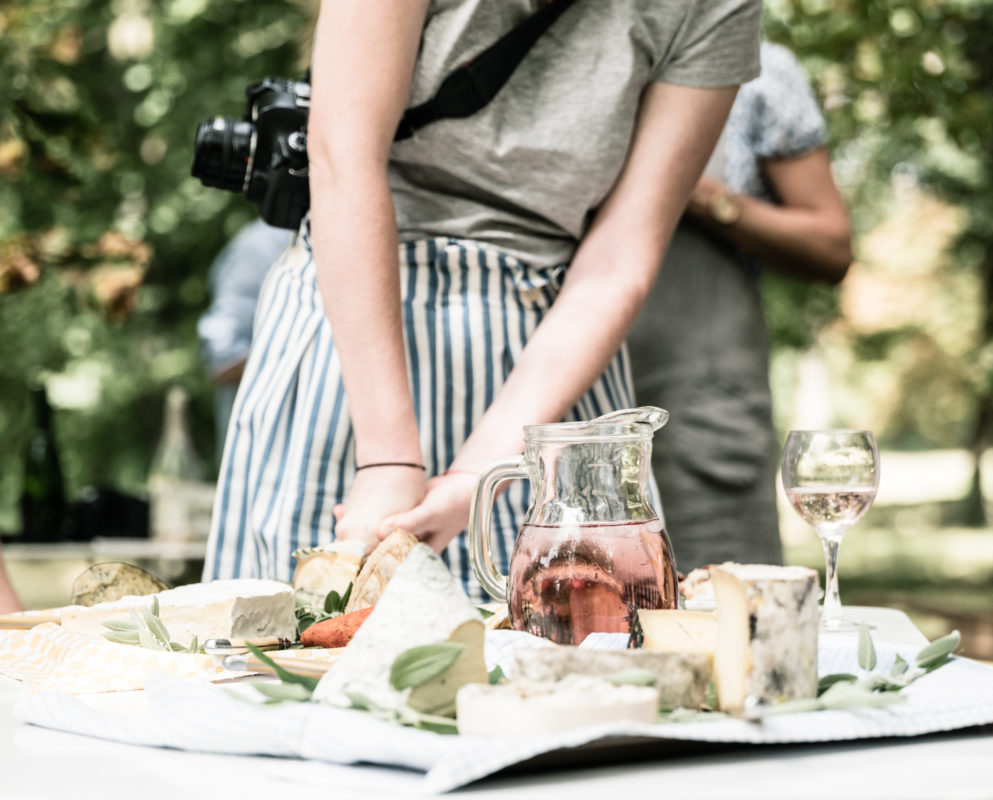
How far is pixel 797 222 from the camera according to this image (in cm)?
281

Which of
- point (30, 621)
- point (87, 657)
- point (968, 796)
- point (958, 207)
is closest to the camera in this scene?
point (968, 796)

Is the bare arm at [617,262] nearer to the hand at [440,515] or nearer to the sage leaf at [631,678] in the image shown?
the hand at [440,515]

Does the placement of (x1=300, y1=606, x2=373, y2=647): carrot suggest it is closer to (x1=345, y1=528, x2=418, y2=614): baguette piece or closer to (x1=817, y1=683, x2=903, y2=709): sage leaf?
(x1=345, y1=528, x2=418, y2=614): baguette piece

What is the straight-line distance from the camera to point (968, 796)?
1.97 feet

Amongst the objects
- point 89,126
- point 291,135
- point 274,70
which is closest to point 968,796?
point 291,135

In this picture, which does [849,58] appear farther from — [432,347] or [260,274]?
[432,347]

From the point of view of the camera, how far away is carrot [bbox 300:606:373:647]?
100 centimetres

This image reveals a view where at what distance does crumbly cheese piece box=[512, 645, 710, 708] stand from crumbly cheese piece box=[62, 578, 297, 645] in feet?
1.16

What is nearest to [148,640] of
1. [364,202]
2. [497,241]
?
[364,202]

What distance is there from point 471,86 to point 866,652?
1.01 meters

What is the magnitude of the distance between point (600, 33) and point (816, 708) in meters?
1.19

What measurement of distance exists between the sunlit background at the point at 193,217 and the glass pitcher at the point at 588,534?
1.65m

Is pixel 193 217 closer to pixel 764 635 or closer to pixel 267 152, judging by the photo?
pixel 267 152

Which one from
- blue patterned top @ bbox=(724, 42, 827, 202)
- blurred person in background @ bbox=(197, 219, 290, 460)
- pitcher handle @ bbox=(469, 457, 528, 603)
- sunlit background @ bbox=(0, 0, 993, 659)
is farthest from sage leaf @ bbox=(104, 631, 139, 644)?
blurred person in background @ bbox=(197, 219, 290, 460)
